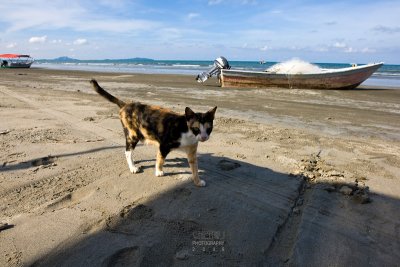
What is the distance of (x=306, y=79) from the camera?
1825 centimetres

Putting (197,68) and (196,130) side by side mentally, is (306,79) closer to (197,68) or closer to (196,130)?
(196,130)

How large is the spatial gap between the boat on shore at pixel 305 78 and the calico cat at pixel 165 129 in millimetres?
14534

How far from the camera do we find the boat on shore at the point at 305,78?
59.8ft

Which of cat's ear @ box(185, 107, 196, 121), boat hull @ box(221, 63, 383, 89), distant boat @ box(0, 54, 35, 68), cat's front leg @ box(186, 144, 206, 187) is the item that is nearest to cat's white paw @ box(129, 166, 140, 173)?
cat's front leg @ box(186, 144, 206, 187)

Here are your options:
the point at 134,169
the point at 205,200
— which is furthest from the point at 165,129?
the point at 205,200

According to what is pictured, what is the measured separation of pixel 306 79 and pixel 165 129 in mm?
15169

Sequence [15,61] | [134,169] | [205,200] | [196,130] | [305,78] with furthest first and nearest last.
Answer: [15,61] → [305,78] → [134,169] → [196,130] → [205,200]

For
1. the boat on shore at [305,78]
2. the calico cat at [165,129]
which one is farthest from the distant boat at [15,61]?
the calico cat at [165,129]

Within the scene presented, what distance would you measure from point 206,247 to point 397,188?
3.25 m

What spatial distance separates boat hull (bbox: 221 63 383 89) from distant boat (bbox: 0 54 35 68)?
34.6 m

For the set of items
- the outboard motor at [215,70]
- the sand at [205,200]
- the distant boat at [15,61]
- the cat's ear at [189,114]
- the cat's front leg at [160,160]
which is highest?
the distant boat at [15,61]

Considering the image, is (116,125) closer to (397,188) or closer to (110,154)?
(110,154)

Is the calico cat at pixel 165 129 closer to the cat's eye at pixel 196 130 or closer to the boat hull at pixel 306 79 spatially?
the cat's eye at pixel 196 130

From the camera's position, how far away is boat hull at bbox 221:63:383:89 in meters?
18.2
